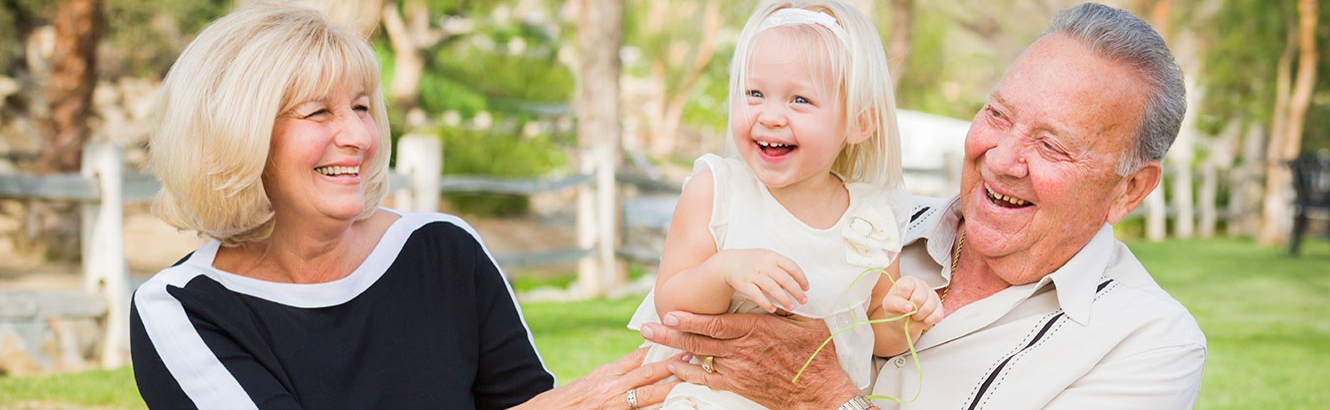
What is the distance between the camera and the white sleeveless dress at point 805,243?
7.13 ft

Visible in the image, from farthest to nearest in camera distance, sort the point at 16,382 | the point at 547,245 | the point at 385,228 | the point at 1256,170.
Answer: the point at 1256,170, the point at 547,245, the point at 16,382, the point at 385,228

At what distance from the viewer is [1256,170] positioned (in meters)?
17.6

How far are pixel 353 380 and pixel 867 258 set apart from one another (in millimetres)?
1096

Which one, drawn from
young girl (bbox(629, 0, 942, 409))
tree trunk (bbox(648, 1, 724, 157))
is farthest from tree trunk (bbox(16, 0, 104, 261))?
tree trunk (bbox(648, 1, 724, 157))

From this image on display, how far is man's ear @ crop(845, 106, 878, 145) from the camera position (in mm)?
2193

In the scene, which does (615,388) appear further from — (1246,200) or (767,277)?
(1246,200)

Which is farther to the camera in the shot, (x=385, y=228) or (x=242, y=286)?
(x=385, y=228)

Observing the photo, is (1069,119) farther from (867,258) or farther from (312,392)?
(312,392)

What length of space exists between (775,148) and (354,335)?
968 mm

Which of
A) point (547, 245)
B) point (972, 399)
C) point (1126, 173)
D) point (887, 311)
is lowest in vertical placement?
point (547, 245)

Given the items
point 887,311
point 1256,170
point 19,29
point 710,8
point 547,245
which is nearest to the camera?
point 887,311

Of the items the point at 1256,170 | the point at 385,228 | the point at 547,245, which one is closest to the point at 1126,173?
the point at 385,228

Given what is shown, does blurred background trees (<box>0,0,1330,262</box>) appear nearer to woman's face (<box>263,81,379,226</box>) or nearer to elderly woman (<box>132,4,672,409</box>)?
elderly woman (<box>132,4,672,409</box>)

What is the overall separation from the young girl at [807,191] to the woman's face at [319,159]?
67 centimetres
